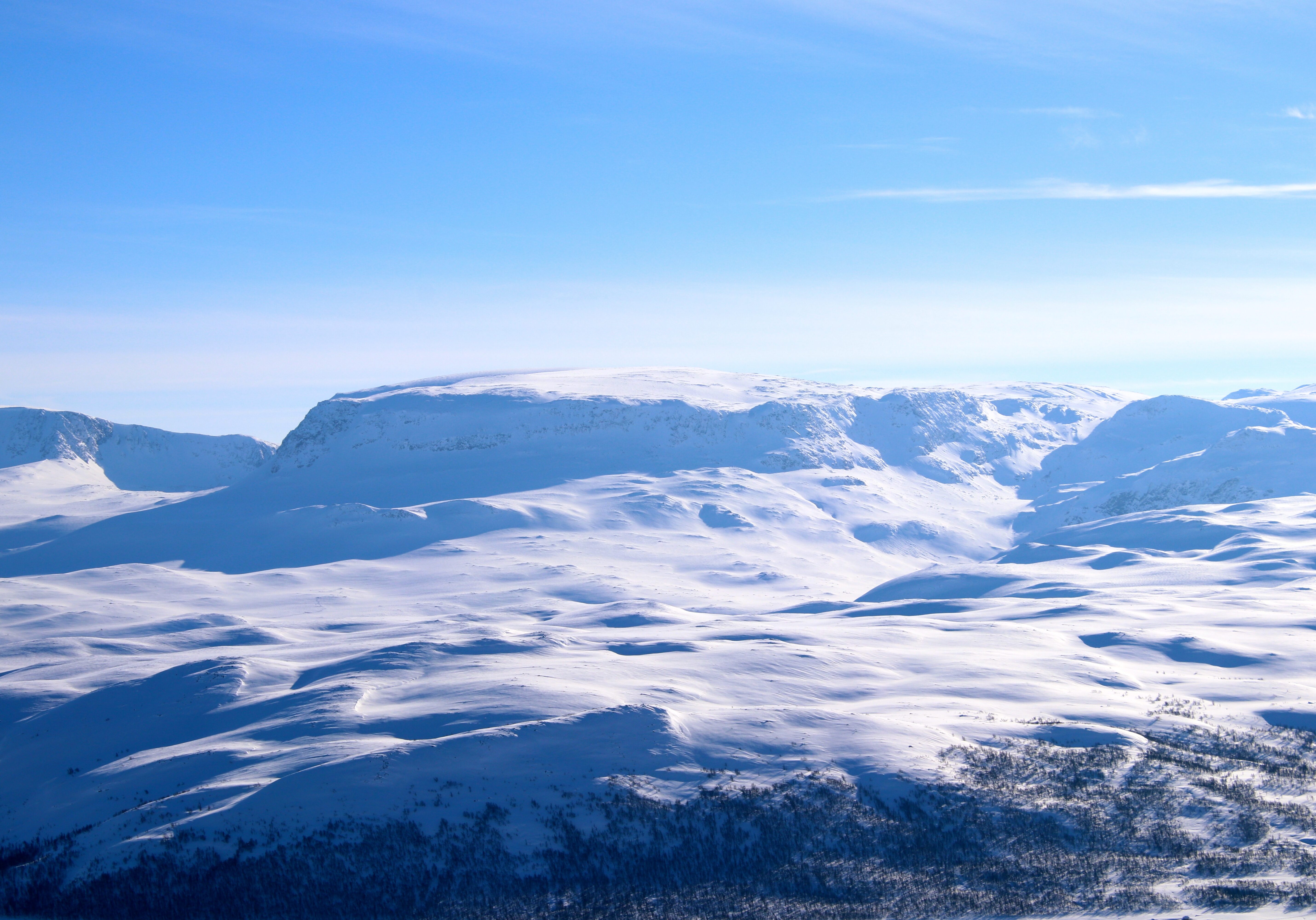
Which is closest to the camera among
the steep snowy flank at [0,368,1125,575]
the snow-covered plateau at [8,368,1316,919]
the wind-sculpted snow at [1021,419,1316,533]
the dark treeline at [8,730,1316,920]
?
the dark treeline at [8,730,1316,920]

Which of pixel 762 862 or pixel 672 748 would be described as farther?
pixel 672 748

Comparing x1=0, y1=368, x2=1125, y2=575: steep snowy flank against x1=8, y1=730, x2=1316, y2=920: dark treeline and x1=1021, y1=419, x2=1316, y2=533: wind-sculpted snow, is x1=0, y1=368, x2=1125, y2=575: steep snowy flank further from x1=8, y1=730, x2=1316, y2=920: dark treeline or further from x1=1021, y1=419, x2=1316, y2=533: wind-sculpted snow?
x1=8, y1=730, x2=1316, y2=920: dark treeline

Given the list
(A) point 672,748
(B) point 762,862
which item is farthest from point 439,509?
(B) point 762,862

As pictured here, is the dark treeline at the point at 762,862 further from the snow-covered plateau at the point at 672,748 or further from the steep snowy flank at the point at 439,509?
the steep snowy flank at the point at 439,509

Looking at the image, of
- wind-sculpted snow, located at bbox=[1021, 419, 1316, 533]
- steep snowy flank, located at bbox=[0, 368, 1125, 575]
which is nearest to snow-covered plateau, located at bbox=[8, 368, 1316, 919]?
steep snowy flank, located at bbox=[0, 368, 1125, 575]

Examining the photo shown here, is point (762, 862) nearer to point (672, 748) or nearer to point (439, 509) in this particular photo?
point (672, 748)

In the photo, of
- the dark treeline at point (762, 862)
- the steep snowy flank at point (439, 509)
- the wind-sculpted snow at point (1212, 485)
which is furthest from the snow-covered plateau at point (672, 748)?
the wind-sculpted snow at point (1212, 485)

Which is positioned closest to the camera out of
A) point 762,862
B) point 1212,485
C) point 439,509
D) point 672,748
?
point 762,862

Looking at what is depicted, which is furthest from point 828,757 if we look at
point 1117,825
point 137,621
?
point 137,621

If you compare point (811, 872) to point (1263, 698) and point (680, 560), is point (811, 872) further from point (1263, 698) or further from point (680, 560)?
point (680, 560)
